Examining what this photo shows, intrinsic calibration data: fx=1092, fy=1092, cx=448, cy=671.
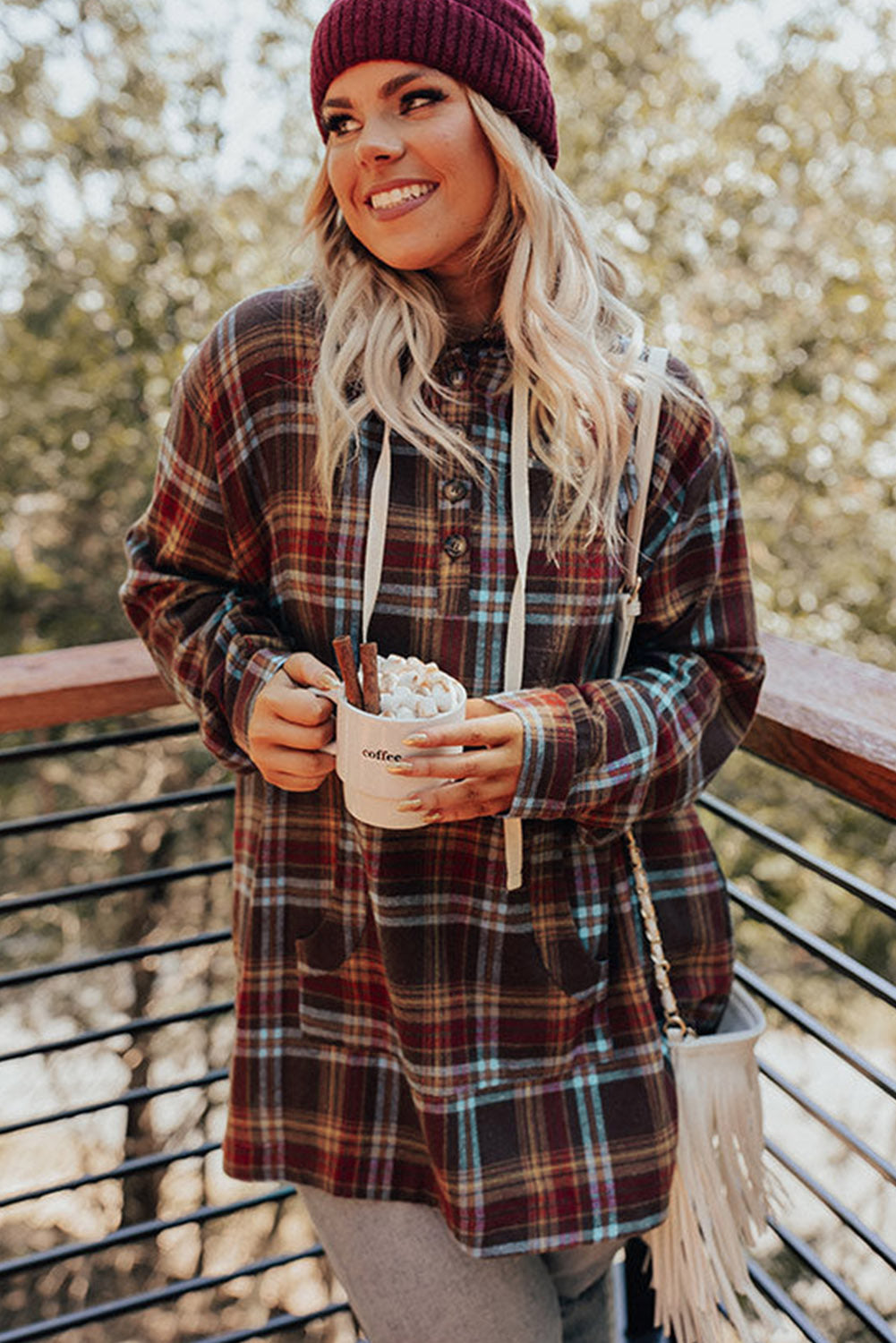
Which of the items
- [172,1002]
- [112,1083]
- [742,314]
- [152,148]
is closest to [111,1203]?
[112,1083]

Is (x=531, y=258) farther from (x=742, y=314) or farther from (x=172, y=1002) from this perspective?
(x=172, y=1002)

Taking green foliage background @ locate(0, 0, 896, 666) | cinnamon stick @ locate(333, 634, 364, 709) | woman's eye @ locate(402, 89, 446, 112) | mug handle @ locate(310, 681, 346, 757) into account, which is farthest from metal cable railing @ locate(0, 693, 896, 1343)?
green foliage background @ locate(0, 0, 896, 666)

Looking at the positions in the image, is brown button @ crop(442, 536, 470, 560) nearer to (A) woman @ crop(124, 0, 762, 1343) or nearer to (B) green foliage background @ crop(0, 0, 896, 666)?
(A) woman @ crop(124, 0, 762, 1343)

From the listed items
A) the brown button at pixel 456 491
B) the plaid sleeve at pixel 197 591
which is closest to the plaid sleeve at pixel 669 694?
the brown button at pixel 456 491

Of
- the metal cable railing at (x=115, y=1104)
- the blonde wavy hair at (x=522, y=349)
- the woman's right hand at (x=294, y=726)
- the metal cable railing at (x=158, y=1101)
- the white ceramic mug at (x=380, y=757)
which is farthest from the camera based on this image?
the metal cable railing at (x=158, y=1101)

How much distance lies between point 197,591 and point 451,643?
319 mm

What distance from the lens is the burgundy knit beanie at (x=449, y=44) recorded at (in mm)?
1094

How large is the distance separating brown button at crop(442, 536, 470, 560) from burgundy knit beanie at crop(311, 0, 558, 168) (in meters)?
0.46

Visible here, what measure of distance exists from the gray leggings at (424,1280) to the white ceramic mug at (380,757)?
1.81ft

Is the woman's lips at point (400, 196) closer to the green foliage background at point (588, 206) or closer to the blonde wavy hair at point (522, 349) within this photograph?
the blonde wavy hair at point (522, 349)

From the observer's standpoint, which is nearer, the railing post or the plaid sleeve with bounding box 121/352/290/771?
the plaid sleeve with bounding box 121/352/290/771

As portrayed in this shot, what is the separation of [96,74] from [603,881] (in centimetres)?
658

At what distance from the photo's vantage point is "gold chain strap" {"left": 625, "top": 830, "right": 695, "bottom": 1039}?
126 centimetres

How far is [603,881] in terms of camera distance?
4.11ft
